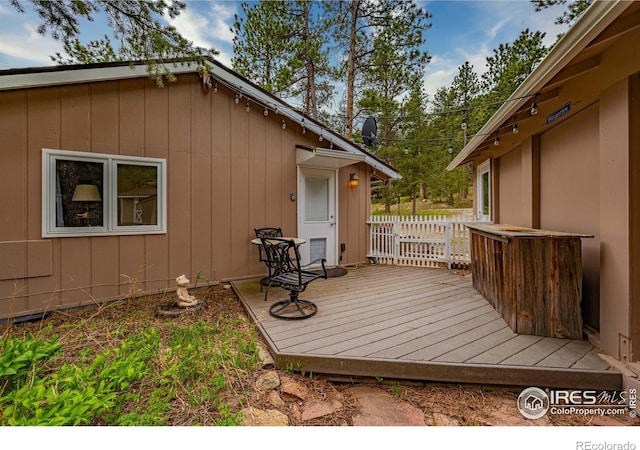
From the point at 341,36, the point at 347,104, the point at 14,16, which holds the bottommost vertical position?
the point at 14,16

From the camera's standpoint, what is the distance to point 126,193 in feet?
12.2

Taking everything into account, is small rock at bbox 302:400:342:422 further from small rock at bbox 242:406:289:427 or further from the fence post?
the fence post

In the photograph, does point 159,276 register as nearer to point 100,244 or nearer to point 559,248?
point 100,244

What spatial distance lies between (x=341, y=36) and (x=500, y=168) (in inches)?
279

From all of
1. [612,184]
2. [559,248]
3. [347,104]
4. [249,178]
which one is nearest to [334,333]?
[559,248]

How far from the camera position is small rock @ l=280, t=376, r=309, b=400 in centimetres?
198

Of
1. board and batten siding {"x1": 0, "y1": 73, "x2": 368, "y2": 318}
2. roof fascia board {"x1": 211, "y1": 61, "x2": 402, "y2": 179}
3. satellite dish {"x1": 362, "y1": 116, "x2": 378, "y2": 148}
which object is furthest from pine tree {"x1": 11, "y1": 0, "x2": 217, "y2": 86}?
satellite dish {"x1": 362, "y1": 116, "x2": 378, "y2": 148}

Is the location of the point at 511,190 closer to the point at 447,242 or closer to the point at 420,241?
the point at 447,242

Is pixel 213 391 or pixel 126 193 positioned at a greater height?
pixel 126 193

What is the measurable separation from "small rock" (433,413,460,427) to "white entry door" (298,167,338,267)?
3.57 metres

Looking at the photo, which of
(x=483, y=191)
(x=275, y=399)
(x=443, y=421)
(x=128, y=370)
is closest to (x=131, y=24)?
(x=128, y=370)

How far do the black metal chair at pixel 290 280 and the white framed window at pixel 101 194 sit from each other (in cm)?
190

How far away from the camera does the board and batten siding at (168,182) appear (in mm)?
3070

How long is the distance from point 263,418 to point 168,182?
354cm
